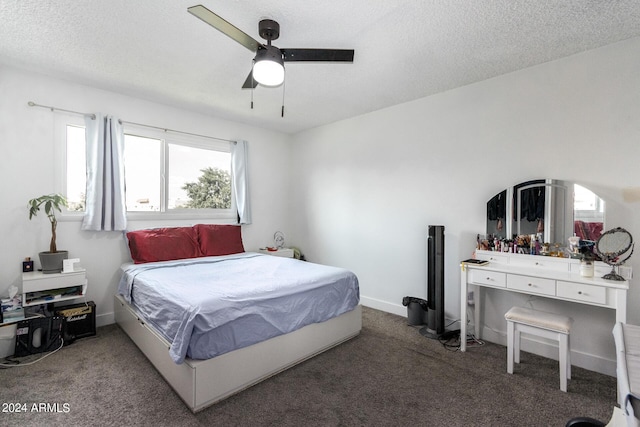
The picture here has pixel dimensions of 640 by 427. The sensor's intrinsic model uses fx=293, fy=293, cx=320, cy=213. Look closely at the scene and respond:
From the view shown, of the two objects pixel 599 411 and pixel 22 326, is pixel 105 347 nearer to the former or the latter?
pixel 22 326

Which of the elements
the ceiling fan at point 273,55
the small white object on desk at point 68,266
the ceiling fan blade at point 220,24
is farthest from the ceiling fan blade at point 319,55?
the small white object on desk at point 68,266

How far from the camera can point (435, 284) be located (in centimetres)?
304

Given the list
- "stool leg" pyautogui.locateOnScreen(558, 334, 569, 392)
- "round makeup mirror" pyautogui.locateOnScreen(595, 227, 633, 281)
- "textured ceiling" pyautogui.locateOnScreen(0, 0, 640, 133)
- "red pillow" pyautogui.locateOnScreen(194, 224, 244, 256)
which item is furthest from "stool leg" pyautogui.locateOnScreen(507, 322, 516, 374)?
"red pillow" pyautogui.locateOnScreen(194, 224, 244, 256)

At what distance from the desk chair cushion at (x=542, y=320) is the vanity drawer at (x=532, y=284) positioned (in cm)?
18

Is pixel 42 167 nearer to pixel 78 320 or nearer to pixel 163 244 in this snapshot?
pixel 163 244

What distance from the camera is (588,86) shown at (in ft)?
7.89

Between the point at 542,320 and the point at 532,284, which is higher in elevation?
the point at 532,284

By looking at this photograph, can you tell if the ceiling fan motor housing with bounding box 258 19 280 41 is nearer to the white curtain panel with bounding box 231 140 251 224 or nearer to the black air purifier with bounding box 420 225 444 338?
the black air purifier with bounding box 420 225 444 338

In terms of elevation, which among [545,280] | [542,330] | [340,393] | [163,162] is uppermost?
[163,162]

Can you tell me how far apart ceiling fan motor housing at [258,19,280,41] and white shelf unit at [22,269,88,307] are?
276cm

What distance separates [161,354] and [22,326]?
1419 millimetres

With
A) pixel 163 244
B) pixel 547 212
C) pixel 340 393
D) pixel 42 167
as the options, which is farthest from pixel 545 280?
pixel 42 167

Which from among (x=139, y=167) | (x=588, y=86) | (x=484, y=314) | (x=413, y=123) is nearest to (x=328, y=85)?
(x=413, y=123)

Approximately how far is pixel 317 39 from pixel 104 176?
8.75 ft
